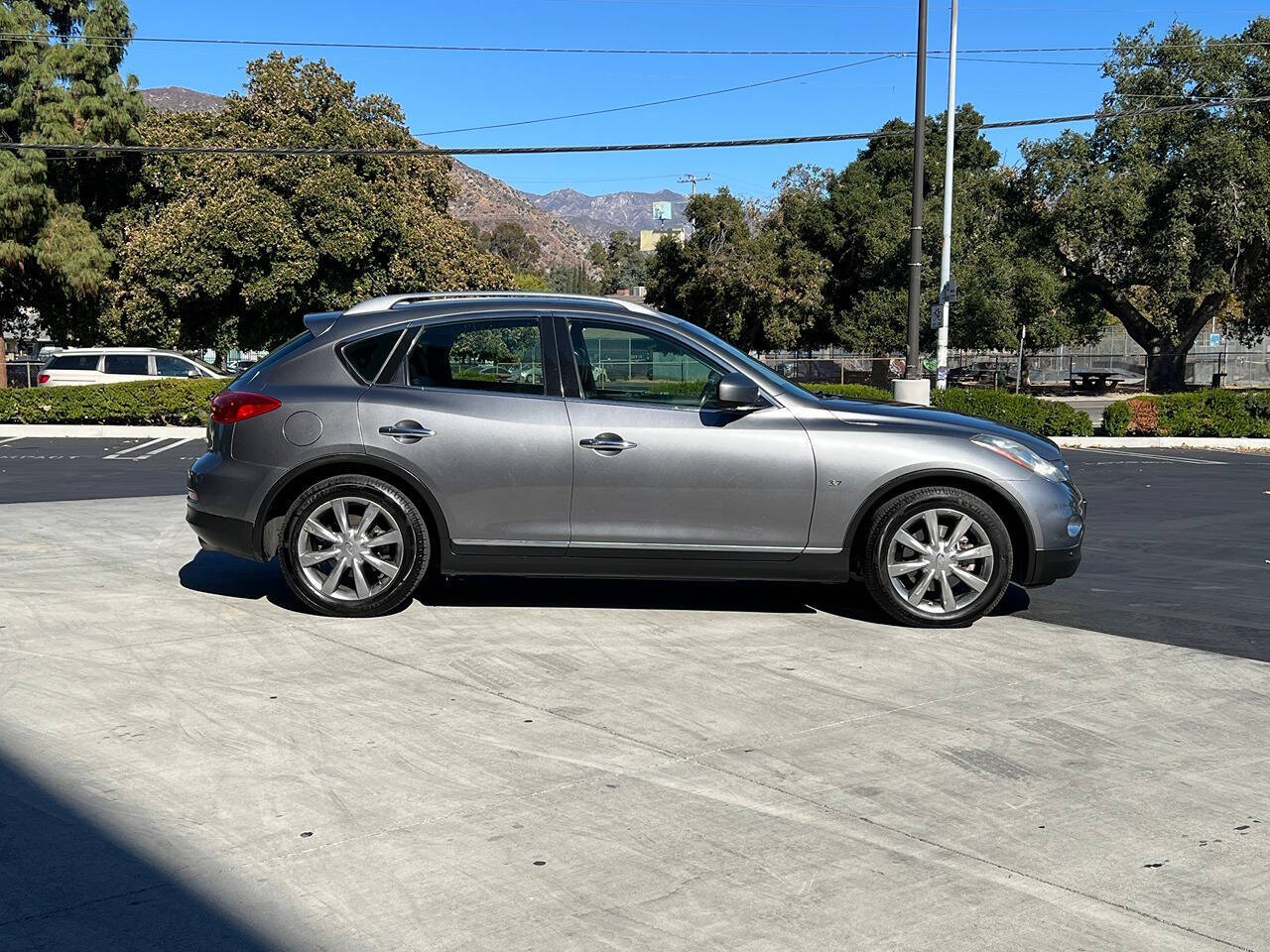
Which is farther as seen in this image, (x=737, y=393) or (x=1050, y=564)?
(x=1050, y=564)

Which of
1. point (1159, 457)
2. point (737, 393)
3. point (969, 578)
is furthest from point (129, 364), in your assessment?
point (969, 578)

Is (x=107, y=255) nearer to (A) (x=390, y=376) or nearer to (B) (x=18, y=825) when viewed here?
(A) (x=390, y=376)

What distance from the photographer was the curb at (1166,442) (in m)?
22.0

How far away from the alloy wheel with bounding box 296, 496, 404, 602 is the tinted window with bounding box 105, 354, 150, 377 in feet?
68.6

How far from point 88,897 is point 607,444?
373 centimetres

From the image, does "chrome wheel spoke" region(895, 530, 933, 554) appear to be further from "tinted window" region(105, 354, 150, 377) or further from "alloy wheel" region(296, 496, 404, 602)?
"tinted window" region(105, 354, 150, 377)

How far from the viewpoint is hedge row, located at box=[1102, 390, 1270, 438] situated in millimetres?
22688

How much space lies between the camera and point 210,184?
32.2 metres

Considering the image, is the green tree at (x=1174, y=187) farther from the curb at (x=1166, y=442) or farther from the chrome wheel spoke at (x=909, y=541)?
the chrome wheel spoke at (x=909, y=541)

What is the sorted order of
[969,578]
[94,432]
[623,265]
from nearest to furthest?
[969,578], [94,432], [623,265]

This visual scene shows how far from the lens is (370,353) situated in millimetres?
7020

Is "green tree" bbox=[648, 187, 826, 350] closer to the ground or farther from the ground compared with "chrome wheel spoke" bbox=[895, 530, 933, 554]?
farther from the ground

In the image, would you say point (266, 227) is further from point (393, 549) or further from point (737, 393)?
point (737, 393)

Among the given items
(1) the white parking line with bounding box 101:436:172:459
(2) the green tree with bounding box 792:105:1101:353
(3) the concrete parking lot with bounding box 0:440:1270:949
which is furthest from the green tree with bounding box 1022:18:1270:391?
(3) the concrete parking lot with bounding box 0:440:1270:949
